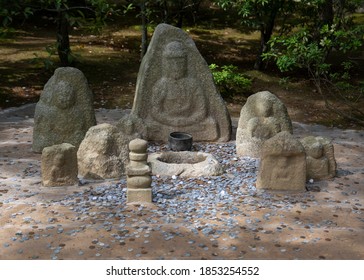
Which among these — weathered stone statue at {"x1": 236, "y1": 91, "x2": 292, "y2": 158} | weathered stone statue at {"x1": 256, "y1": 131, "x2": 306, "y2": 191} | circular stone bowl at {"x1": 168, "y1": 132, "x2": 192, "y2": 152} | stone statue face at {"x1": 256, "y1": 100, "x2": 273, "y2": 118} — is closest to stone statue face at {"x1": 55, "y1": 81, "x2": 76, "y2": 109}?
circular stone bowl at {"x1": 168, "y1": 132, "x2": 192, "y2": 152}

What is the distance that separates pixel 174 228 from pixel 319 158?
9.41 ft

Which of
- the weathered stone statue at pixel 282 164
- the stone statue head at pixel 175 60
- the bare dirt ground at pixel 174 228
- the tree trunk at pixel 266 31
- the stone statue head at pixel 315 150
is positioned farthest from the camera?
the tree trunk at pixel 266 31

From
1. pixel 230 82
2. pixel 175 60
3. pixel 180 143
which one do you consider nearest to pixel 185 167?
pixel 180 143

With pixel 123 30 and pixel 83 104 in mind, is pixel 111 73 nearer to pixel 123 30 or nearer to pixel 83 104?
pixel 123 30

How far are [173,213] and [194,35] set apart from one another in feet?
42.3

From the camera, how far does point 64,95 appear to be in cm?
905

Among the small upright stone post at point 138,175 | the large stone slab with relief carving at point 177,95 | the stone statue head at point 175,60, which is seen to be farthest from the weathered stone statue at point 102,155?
the stone statue head at point 175,60

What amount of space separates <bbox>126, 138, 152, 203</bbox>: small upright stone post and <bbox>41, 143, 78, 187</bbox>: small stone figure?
1.06 meters

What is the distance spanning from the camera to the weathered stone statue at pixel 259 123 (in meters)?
9.13

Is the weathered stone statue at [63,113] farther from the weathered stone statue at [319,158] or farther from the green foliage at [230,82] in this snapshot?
the green foliage at [230,82]

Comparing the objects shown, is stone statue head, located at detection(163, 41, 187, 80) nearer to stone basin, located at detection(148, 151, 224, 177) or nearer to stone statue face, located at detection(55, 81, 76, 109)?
stone statue face, located at detection(55, 81, 76, 109)

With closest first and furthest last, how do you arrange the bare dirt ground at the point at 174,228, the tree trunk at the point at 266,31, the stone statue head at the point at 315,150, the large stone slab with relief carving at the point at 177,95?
the bare dirt ground at the point at 174,228 → the stone statue head at the point at 315,150 → the large stone slab with relief carving at the point at 177,95 → the tree trunk at the point at 266,31

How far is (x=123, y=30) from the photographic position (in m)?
19.2

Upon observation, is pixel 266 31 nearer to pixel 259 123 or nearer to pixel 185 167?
pixel 259 123
